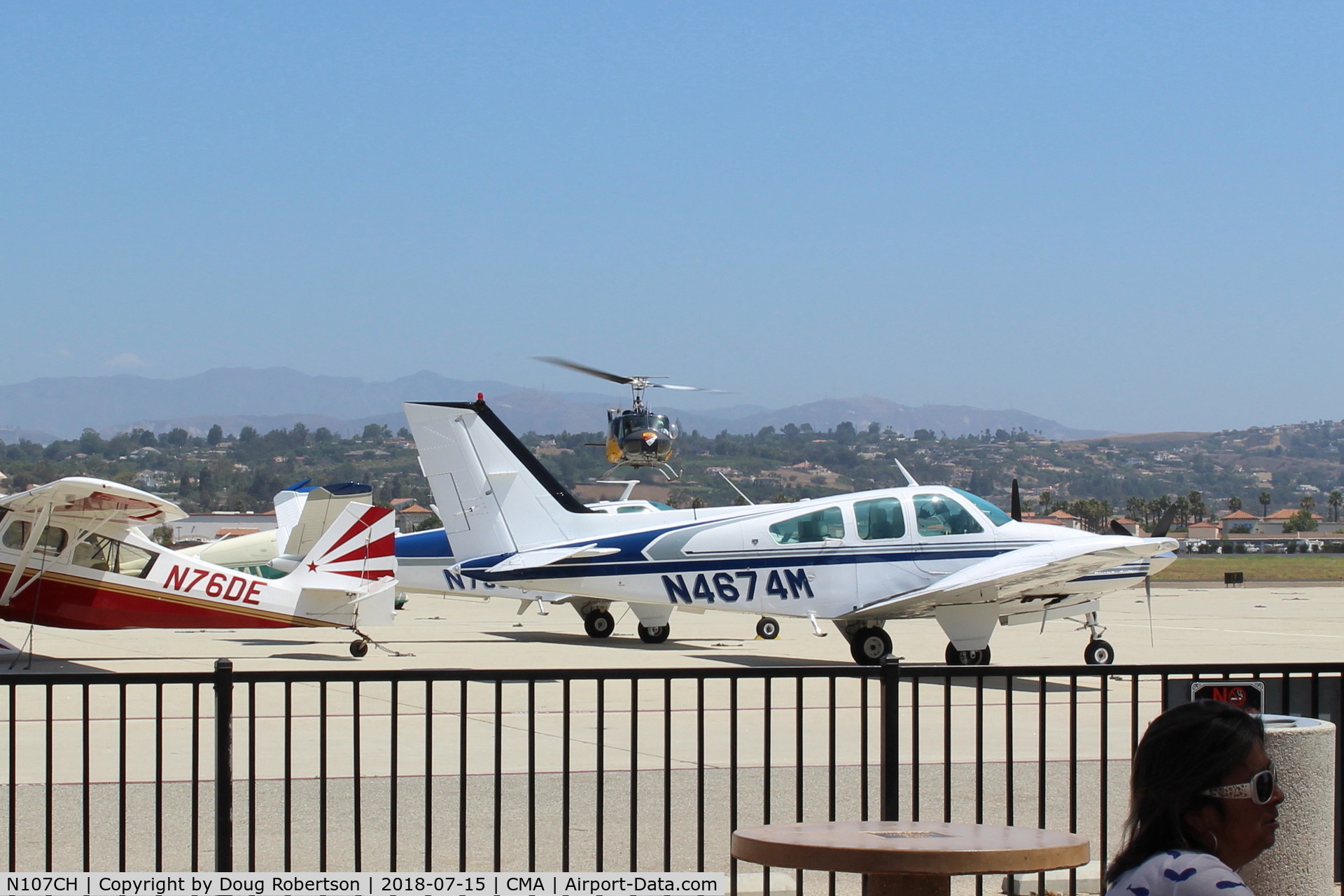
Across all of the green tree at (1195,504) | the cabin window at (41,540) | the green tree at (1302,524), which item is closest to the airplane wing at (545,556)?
the cabin window at (41,540)

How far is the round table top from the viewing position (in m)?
3.94

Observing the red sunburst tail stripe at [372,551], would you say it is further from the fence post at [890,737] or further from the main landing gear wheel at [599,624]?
the fence post at [890,737]

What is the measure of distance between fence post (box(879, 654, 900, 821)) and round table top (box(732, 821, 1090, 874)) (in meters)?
1.10

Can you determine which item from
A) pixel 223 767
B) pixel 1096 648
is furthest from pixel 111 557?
pixel 223 767

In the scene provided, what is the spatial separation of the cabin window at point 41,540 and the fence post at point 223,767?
44.5 feet

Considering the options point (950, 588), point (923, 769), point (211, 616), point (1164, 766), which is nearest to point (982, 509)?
point (950, 588)

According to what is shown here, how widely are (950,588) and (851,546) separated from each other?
4.47 feet

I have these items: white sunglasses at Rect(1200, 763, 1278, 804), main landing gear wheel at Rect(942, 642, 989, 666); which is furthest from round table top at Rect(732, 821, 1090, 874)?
Result: main landing gear wheel at Rect(942, 642, 989, 666)

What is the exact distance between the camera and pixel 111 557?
17875 mm

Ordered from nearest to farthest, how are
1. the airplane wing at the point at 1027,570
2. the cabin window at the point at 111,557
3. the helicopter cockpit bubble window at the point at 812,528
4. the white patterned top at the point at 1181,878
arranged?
the white patterned top at the point at 1181,878 < the airplane wing at the point at 1027,570 < the helicopter cockpit bubble window at the point at 812,528 < the cabin window at the point at 111,557

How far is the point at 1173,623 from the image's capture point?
28.1 m

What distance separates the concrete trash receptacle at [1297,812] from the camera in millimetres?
5012

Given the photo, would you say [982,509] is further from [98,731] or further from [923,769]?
[98,731]

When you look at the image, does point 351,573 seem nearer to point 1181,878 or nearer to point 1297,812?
point 1297,812
